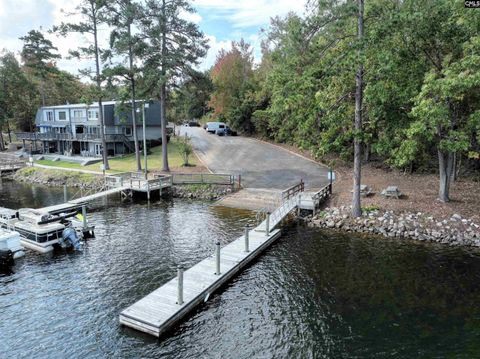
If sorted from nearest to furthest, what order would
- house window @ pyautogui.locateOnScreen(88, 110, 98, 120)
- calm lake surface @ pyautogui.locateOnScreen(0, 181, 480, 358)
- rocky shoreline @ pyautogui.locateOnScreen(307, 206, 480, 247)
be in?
1. calm lake surface @ pyautogui.locateOnScreen(0, 181, 480, 358)
2. rocky shoreline @ pyautogui.locateOnScreen(307, 206, 480, 247)
3. house window @ pyautogui.locateOnScreen(88, 110, 98, 120)

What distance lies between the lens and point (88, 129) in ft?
162

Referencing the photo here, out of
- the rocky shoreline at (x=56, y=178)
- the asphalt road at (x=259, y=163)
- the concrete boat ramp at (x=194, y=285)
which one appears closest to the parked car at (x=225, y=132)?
the asphalt road at (x=259, y=163)

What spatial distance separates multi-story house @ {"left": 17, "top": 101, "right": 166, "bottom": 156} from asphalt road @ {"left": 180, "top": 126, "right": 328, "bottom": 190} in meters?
7.57

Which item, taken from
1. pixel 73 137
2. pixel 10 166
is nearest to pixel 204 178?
pixel 73 137

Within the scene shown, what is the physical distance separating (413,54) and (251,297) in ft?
53.1

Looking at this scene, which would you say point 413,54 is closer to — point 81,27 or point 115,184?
point 115,184

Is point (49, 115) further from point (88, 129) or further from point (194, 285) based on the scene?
point (194, 285)

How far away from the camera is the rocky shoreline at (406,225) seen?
18672 mm

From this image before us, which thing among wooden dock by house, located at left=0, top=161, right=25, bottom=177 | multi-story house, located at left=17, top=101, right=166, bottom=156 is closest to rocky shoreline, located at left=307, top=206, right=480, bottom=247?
multi-story house, located at left=17, top=101, right=166, bottom=156

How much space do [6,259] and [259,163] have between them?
2541cm

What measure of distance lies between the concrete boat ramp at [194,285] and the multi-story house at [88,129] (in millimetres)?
31278

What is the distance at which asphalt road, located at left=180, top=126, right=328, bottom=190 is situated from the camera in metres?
30.9

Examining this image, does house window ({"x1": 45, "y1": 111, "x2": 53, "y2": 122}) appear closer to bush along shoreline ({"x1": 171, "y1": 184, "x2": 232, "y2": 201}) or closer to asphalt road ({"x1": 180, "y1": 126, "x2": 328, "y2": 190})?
asphalt road ({"x1": 180, "y1": 126, "x2": 328, "y2": 190})

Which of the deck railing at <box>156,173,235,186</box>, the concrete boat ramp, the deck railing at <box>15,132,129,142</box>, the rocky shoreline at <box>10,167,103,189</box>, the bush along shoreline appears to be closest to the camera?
the concrete boat ramp
